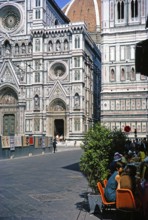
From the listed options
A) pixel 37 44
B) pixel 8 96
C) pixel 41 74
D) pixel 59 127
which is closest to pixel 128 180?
pixel 41 74

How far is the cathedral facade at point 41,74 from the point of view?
51.8 meters

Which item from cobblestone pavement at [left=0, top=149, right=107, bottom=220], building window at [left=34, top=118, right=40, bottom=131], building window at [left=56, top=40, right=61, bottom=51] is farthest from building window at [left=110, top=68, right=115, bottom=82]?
cobblestone pavement at [left=0, top=149, right=107, bottom=220]

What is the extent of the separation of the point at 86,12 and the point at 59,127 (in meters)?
41.7

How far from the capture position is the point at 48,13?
56281 mm

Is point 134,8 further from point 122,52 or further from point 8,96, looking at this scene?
point 8,96

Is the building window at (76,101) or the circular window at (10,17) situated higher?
the circular window at (10,17)

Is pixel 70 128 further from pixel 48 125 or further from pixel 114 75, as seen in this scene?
pixel 114 75

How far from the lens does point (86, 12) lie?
88.4 meters

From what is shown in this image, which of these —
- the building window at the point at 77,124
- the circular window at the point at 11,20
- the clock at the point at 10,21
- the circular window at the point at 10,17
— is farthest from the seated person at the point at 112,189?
the circular window at the point at 11,20

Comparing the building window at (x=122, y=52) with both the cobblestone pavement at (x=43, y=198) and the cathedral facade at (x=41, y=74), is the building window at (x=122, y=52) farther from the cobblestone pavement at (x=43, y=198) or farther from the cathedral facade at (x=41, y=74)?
the cobblestone pavement at (x=43, y=198)

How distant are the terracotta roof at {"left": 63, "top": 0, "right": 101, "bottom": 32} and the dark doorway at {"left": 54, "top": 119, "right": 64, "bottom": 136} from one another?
35.9 meters

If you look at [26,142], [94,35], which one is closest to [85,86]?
[26,142]

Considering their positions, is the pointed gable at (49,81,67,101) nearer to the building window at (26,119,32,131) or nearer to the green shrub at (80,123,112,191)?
the building window at (26,119,32,131)

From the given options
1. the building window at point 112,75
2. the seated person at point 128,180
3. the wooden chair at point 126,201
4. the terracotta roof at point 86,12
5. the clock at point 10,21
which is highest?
the terracotta roof at point 86,12
